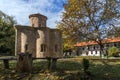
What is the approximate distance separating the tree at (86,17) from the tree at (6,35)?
3392 centimetres

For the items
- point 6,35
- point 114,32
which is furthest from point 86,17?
point 6,35

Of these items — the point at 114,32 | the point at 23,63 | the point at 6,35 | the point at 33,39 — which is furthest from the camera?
the point at 6,35

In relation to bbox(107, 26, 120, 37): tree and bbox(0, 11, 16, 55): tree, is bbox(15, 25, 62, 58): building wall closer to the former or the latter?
bbox(107, 26, 120, 37): tree

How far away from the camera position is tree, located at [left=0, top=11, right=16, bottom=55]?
61.7m

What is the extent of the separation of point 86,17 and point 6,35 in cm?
3784

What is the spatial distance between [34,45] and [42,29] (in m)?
3.35

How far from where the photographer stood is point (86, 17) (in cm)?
3103

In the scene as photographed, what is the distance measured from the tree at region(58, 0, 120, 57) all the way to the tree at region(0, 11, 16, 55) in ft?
111

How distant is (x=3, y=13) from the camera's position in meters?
66.9

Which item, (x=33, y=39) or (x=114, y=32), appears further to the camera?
(x=33, y=39)

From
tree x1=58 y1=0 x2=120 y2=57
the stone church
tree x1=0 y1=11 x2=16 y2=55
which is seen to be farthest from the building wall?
tree x1=0 y1=11 x2=16 y2=55

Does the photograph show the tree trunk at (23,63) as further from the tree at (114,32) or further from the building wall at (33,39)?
the building wall at (33,39)

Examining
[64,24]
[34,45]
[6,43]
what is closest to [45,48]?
[34,45]

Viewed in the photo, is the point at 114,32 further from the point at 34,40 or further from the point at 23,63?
the point at 23,63
